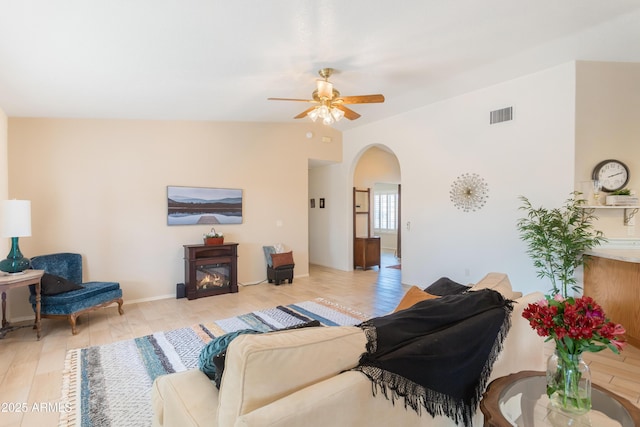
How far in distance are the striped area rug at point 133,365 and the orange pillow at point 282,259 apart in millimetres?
1639

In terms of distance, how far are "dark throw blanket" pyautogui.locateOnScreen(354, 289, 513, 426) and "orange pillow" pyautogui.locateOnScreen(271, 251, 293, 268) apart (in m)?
4.42

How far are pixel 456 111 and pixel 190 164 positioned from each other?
4.34 meters

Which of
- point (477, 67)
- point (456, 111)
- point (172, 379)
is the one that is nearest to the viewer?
point (172, 379)

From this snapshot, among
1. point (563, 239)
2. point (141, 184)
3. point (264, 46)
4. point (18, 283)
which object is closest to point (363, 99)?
point (264, 46)

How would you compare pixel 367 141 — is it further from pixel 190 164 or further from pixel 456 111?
pixel 190 164

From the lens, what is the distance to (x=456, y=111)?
5.02m

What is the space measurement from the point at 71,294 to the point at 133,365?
1482 mm

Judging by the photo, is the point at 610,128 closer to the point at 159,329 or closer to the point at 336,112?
the point at 336,112

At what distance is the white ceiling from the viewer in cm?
232

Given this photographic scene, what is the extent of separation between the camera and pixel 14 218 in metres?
3.32

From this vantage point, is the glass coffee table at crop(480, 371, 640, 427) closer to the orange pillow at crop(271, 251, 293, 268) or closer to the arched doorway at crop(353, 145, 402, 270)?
the orange pillow at crop(271, 251, 293, 268)

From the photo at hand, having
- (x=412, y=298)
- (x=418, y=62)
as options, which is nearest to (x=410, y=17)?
(x=418, y=62)

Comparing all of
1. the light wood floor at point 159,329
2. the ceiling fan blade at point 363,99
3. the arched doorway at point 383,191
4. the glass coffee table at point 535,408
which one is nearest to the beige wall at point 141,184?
the light wood floor at point 159,329

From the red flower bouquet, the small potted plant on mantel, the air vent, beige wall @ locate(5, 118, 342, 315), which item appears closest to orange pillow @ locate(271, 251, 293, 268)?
beige wall @ locate(5, 118, 342, 315)
